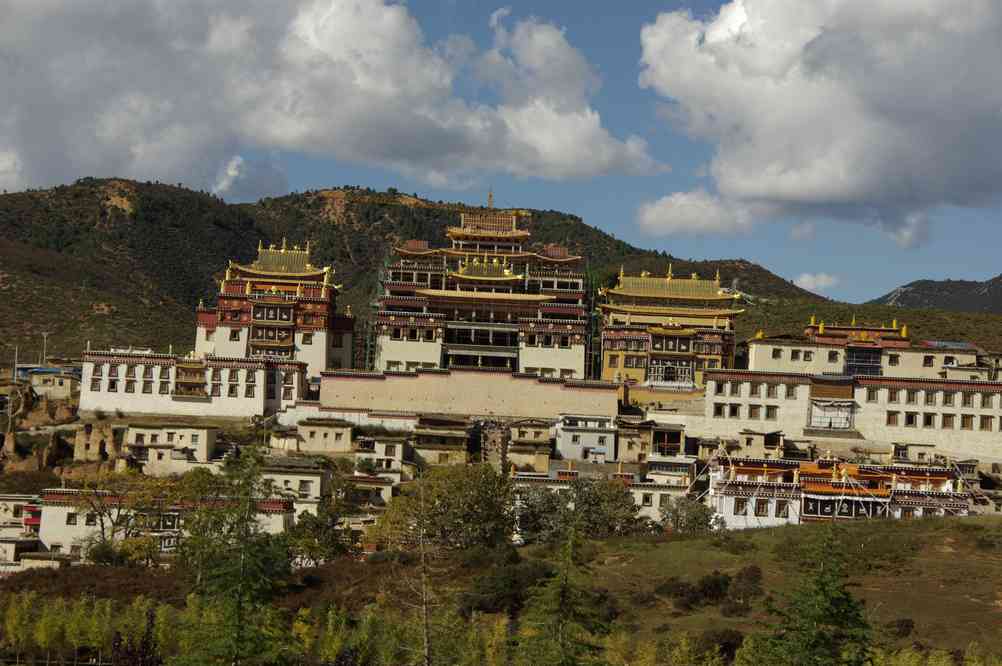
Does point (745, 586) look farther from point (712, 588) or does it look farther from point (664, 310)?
point (664, 310)

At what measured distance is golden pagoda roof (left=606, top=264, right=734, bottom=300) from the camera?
9525 cm

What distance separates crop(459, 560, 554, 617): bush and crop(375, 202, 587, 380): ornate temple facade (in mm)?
30710

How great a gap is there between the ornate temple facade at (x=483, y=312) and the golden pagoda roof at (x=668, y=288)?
137 inches

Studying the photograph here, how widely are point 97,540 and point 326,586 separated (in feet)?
41.4

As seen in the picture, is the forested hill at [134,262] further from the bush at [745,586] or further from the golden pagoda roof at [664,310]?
the bush at [745,586]

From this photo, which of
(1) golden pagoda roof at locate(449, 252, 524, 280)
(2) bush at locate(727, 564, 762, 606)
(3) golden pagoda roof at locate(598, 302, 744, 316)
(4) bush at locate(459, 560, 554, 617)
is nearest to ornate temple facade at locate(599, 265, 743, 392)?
(3) golden pagoda roof at locate(598, 302, 744, 316)

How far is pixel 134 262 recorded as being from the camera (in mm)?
173500

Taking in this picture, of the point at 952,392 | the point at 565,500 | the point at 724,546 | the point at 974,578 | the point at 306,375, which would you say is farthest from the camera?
the point at 306,375

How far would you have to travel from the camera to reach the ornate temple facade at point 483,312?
8869 cm

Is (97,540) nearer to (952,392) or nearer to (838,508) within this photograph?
(838,508)

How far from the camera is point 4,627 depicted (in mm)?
47781

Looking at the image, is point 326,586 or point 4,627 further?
point 326,586

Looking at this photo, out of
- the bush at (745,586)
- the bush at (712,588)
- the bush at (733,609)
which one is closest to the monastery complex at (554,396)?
the bush at (745,586)

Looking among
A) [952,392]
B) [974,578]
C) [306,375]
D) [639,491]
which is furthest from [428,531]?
[952,392]
